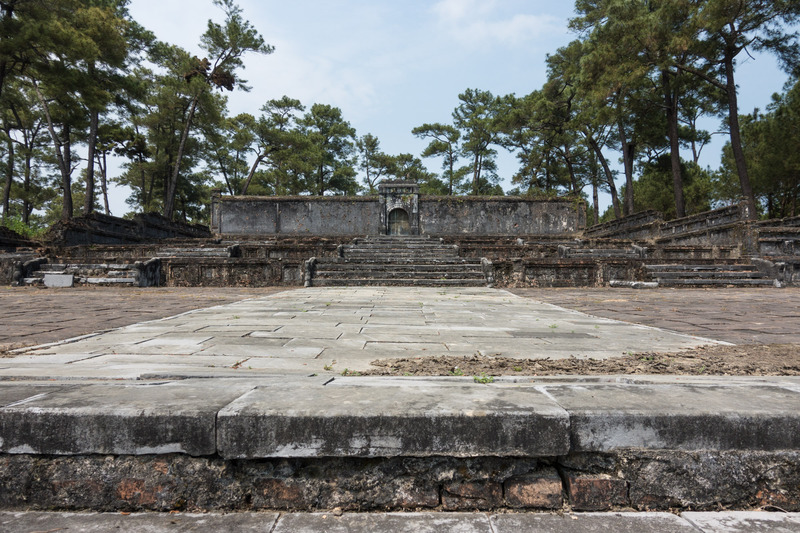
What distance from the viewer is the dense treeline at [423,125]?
1766 cm

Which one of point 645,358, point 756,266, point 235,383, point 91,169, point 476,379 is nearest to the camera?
point 235,383

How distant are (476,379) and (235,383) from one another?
112 centimetres

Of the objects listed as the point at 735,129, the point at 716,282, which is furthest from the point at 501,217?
the point at 716,282

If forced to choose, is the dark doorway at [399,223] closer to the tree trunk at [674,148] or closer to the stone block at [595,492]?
the tree trunk at [674,148]

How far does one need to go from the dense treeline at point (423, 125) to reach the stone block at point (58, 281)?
1234cm

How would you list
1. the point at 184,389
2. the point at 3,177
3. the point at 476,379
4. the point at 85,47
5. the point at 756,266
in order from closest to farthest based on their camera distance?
the point at 184,389, the point at 476,379, the point at 756,266, the point at 85,47, the point at 3,177

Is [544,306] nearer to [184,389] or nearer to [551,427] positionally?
[551,427]

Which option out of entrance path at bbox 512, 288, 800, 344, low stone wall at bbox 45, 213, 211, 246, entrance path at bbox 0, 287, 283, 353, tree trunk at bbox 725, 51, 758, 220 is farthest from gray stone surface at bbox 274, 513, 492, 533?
tree trunk at bbox 725, 51, 758, 220

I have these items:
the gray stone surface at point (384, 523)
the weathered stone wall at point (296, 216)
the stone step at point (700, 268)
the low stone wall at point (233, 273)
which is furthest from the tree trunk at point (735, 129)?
the gray stone surface at point (384, 523)

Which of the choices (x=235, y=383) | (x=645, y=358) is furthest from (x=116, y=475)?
(x=645, y=358)

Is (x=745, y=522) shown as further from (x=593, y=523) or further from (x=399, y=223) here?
(x=399, y=223)

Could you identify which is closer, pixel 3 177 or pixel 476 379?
pixel 476 379

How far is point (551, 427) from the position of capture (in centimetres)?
132

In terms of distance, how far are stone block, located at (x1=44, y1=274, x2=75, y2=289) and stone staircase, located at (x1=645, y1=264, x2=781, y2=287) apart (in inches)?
600
